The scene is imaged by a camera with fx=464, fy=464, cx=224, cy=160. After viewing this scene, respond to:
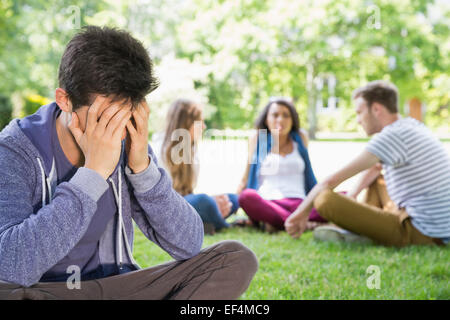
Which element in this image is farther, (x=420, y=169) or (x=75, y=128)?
(x=420, y=169)

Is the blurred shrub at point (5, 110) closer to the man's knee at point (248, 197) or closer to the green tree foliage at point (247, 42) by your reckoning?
the green tree foliage at point (247, 42)

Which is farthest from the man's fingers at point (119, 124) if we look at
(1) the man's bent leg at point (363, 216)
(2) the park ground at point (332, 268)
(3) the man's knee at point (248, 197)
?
(3) the man's knee at point (248, 197)

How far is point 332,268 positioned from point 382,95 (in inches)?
64.8

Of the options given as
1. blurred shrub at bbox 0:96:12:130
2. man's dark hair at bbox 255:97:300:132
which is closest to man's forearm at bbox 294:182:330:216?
man's dark hair at bbox 255:97:300:132

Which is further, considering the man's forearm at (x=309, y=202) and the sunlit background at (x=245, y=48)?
the sunlit background at (x=245, y=48)

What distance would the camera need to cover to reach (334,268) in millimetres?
3176

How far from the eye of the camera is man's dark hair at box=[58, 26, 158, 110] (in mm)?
1498

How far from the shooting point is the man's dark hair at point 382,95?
156 inches

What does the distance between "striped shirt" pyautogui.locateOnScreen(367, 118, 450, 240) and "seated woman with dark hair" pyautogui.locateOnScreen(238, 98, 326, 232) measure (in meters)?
1.30

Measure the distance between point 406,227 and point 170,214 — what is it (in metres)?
2.74

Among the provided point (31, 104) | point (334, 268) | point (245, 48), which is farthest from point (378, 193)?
point (245, 48)

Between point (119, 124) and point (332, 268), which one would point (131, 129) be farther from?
point (332, 268)

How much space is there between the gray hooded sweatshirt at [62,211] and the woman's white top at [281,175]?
3.27 m
